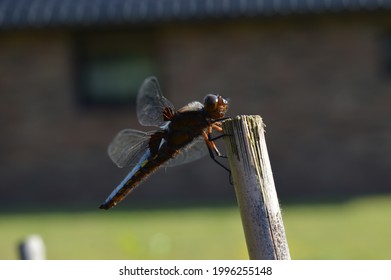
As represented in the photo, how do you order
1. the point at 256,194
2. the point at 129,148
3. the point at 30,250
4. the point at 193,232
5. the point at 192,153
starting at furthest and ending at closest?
the point at 193,232 → the point at 30,250 → the point at 192,153 → the point at 129,148 → the point at 256,194

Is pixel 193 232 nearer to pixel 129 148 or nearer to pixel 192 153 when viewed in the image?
pixel 192 153

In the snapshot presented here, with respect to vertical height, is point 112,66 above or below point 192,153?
above

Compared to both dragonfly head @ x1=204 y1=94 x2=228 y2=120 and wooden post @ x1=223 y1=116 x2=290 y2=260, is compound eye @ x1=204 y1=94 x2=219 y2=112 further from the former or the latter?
wooden post @ x1=223 y1=116 x2=290 y2=260

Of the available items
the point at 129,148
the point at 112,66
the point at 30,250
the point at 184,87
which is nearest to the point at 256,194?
the point at 129,148

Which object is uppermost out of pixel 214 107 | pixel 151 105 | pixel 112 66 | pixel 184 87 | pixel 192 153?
pixel 112 66

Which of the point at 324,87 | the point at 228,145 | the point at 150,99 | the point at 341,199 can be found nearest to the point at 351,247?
the point at 341,199

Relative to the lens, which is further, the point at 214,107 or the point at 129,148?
the point at 129,148

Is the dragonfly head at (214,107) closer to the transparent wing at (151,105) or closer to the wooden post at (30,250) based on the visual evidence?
the transparent wing at (151,105)
